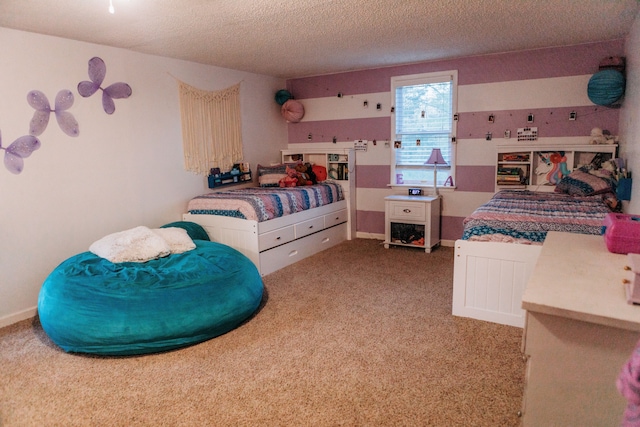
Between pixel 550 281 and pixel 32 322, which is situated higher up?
pixel 550 281

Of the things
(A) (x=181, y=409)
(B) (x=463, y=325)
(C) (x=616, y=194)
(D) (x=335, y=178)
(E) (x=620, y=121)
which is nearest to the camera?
(A) (x=181, y=409)

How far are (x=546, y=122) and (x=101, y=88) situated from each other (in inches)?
169

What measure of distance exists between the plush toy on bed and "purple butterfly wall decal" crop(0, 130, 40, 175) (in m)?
2.72

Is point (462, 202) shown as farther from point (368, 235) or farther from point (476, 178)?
point (368, 235)

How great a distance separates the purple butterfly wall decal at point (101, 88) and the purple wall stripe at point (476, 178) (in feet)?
11.8

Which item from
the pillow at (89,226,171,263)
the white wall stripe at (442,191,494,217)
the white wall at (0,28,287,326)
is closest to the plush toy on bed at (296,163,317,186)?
the white wall at (0,28,287,326)

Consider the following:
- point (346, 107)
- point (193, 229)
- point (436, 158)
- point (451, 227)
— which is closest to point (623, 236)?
point (436, 158)

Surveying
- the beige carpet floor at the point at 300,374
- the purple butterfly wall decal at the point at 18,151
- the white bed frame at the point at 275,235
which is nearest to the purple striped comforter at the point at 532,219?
the beige carpet floor at the point at 300,374

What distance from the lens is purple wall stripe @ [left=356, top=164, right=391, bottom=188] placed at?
532 cm

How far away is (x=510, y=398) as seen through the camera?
2039 millimetres

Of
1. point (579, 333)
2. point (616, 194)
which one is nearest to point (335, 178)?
point (616, 194)

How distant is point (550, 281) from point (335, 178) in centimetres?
423

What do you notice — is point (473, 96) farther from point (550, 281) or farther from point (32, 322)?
point (32, 322)

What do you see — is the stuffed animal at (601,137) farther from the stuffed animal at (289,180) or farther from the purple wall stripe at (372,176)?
the stuffed animal at (289,180)
